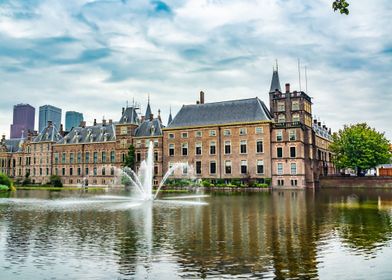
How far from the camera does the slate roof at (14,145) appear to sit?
325 ft

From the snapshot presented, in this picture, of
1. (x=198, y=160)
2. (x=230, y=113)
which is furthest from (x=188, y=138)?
(x=230, y=113)

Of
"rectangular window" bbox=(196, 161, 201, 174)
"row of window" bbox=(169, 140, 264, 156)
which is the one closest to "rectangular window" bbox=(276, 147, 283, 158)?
"row of window" bbox=(169, 140, 264, 156)

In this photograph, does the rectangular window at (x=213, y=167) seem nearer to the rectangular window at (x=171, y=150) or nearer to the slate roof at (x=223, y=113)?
Result: the slate roof at (x=223, y=113)

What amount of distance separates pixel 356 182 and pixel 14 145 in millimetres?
84382

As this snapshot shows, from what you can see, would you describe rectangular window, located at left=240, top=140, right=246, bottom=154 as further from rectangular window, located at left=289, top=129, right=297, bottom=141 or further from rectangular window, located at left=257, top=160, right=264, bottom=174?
rectangular window, located at left=289, top=129, right=297, bottom=141

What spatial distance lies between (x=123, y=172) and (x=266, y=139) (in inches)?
1193

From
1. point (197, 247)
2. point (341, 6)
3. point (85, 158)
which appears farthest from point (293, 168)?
point (341, 6)

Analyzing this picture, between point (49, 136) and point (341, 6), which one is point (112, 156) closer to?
point (49, 136)

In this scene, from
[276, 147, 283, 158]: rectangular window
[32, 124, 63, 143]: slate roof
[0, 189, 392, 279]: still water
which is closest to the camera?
[0, 189, 392, 279]: still water

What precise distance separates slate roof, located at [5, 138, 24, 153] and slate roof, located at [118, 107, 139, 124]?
3587 cm

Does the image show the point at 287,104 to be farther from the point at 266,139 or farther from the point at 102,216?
the point at 102,216

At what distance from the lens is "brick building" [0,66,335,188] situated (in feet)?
212

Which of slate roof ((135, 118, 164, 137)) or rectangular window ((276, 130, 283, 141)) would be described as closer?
rectangular window ((276, 130, 283, 141))

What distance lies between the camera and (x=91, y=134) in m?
85.3
